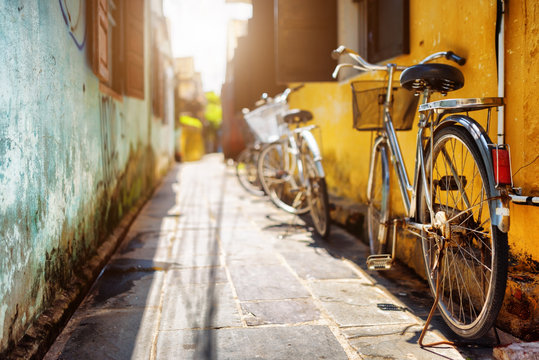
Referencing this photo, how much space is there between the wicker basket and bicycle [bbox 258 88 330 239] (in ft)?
3.18

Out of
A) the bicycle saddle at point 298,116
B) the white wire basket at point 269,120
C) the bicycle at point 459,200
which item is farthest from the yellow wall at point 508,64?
the white wire basket at point 269,120

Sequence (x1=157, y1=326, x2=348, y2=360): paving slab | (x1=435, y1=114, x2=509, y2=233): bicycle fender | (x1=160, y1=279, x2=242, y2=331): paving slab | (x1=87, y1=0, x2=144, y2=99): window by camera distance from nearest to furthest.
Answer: (x1=435, y1=114, x2=509, y2=233): bicycle fender → (x1=157, y1=326, x2=348, y2=360): paving slab → (x1=160, y1=279, x2=242, y2=331): paving slab → (x1=87, y1=0, x2=144, y2=99): window

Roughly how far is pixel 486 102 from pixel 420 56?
1715 millimetres

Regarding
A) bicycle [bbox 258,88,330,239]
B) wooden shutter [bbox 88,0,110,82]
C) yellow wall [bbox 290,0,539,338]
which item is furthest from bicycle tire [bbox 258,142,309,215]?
wooden shutter [bbox 88,0,110,82]

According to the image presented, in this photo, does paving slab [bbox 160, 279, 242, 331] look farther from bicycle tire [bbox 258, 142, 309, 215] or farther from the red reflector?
bicycle tire [bbox 258, 142, 309, 215]

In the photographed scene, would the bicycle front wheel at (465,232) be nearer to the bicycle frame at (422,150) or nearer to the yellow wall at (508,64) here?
the bicycle frame at (422,150)

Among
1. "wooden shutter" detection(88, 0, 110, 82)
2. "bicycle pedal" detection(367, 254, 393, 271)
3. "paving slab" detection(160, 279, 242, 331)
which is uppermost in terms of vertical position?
"wooden shutter" detection(88, 0, 110, 82)

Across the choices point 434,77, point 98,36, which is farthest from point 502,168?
point 98,36

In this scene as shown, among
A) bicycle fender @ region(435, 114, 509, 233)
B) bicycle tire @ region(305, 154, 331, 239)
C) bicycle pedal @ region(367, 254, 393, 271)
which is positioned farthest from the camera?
bicycle tire @ region(305, 154, 331, 239)

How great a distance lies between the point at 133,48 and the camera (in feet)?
18.2

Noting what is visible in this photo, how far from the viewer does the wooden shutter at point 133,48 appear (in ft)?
17.4

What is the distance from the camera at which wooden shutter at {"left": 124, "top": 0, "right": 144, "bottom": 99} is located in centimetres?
529

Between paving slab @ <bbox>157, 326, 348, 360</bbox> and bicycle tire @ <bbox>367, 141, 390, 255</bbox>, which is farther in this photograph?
bicycle tire @ <bbox>367, 141, 390, 255</bbox>

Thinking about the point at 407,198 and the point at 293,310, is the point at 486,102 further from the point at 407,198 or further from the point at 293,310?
the point at 293,310
